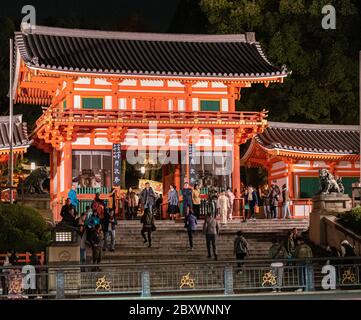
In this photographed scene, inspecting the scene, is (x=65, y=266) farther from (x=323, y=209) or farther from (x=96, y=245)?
(x=323, y=209)

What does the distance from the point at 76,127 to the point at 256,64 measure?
9.90 meters

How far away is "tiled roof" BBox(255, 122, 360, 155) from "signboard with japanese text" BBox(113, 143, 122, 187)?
7.41 meters

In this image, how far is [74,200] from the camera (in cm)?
3884

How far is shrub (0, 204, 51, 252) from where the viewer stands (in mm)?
29844

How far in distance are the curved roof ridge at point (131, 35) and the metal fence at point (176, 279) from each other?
25745 mm

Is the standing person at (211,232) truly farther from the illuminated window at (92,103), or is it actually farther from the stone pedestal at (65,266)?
the illuminated window at (92,103)

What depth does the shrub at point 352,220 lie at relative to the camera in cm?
3152

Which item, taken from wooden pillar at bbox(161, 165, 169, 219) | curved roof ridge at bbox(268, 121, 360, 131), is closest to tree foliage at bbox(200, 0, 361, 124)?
curved roof ridge at bbox(268, 121, 360, 131)

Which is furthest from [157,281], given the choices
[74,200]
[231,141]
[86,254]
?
[231,141]

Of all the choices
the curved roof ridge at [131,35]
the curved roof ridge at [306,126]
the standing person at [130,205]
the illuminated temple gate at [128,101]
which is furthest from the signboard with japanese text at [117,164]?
the curved roof ridge at [306,126]

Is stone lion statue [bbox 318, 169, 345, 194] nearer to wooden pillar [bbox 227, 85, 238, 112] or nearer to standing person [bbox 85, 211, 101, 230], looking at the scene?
standing person [bbox 85, 211, 101, 230]

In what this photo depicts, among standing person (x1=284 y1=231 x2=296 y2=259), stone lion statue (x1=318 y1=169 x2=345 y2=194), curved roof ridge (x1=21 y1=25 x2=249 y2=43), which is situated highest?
curved roof ridge (x1=21 y1=25 x2=249 y2=43)

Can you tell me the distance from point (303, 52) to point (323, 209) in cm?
2368

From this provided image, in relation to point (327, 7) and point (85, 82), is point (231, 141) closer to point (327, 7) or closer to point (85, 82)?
point (85, 82)
